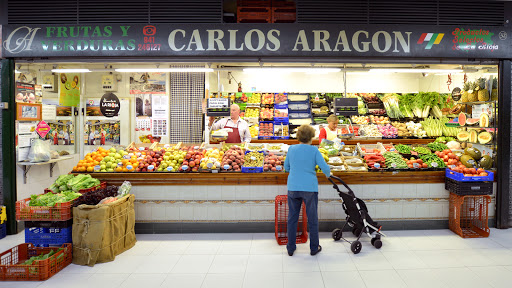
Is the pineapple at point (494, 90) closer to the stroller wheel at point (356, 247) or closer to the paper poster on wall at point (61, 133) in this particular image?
the stroller wheel at point (356, 247)

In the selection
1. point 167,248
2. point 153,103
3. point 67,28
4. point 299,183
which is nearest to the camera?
point 299,183

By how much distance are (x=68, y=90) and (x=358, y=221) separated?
6702 mm

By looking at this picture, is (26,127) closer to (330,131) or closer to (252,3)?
(252,3)

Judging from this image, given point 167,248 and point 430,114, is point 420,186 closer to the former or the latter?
point 167,248

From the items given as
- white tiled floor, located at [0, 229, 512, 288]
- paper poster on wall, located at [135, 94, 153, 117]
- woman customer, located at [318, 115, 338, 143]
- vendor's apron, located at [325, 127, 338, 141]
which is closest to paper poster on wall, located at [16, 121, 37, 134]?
white tiled floor, located at [0, 229, 512, 288]

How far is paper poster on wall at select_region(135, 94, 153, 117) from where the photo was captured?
32.6ft

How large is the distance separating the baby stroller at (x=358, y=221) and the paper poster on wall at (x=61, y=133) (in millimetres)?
6905

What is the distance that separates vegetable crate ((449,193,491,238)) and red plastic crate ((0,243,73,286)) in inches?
226

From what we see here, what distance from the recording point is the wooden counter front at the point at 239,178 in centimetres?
574

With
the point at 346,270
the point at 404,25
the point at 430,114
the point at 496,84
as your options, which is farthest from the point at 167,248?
the point at 430,114

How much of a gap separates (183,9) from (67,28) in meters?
1.97

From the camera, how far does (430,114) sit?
10.4 m

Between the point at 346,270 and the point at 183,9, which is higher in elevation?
the point at 183,9

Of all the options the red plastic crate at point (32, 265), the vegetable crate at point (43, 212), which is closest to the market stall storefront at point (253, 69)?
the vegetable crate at point (43, 212)
